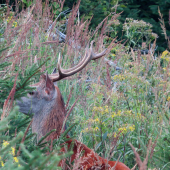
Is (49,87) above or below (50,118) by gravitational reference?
above

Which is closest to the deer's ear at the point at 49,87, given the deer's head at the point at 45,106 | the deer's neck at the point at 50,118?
the deer's head at the point at 45,106

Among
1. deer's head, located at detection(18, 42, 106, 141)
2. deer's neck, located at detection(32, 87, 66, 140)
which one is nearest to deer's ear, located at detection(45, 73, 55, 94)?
deer's head, located at detection(18, 42, 106, 141)

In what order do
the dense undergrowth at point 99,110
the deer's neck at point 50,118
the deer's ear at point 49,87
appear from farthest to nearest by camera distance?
the deer's ear at point 49,87, the deer's neck at point 50,118, the dense undergrowth at point 99,110

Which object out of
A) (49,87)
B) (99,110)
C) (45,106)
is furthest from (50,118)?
(99,110)

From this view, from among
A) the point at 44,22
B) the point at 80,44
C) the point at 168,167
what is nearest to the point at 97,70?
the point at 80,44

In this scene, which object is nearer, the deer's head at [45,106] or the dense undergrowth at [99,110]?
the dense undergrowth at [99,110]

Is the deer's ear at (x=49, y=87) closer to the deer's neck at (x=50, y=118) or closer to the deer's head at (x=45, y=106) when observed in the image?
the deer's head at (x=45, y=106)

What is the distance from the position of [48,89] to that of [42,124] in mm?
408

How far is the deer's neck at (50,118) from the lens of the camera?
9.21 feet

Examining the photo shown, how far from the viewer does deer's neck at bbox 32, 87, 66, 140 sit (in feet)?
9.21

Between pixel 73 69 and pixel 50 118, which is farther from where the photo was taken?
pixel 73 69

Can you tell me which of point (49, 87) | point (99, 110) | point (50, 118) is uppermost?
point (49, 87)

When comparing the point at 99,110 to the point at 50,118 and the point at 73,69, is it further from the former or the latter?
the point at 73,69

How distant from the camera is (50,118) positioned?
2.84 m
